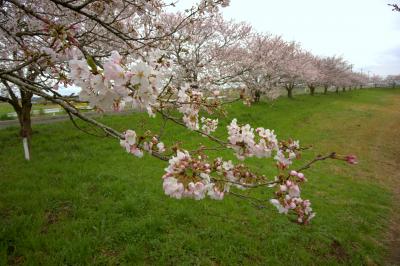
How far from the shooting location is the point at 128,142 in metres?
2.32

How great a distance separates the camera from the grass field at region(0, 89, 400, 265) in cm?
480

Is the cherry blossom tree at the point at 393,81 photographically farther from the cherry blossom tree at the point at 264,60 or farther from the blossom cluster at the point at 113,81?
the blossom cluster at the point at 113,81

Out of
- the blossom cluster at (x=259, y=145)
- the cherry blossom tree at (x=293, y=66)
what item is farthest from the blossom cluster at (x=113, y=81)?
the cherry blossom tree at (x=293, y=66)

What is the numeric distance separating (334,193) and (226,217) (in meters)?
4.15

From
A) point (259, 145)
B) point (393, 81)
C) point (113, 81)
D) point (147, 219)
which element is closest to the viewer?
point (113, 81)

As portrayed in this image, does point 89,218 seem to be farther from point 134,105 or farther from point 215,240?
point 134,105

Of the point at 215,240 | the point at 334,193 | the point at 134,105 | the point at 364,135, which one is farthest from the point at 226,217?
the point at 364,135

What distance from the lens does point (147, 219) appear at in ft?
18.4

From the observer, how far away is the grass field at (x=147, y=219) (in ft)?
15.8

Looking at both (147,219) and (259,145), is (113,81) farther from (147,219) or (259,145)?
(147,219)

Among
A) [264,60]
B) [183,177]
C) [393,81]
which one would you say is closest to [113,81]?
[183,177]

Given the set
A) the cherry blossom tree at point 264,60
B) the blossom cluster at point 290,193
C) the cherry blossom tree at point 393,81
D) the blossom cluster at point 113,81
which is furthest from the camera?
the cherry blossom tree at point 393,81

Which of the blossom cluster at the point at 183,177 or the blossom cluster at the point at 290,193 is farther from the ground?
the blossom cluster at the point at 183,177

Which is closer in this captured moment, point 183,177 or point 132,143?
point 183,177
